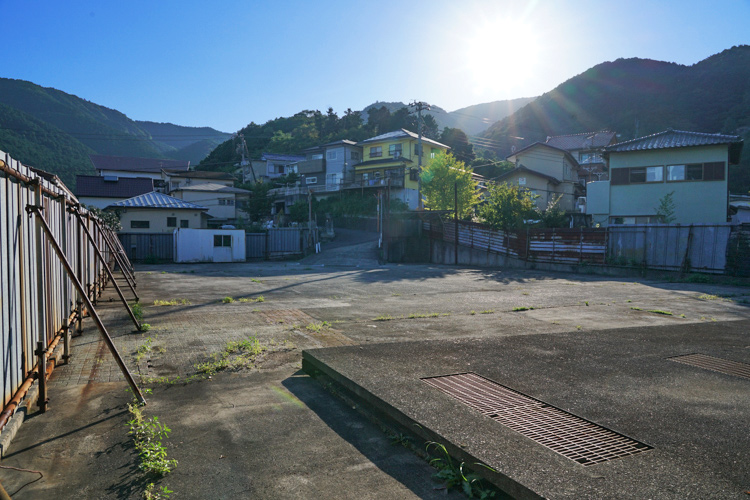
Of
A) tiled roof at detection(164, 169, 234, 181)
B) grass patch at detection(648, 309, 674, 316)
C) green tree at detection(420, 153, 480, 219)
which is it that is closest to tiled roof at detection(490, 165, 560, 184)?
green tree at detection(420, 153, 480, 219)

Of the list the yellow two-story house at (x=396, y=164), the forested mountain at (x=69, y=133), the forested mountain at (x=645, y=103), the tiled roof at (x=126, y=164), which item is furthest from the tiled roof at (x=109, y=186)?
the forested mountain at (x=645, y=103)

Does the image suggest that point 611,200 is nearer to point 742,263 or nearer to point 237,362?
point 742,263

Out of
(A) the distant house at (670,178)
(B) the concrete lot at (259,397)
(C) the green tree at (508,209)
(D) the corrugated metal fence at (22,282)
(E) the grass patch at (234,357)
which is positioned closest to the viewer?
(B) the concrete lot at (259,397)

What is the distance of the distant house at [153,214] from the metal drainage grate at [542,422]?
31613 millimetres

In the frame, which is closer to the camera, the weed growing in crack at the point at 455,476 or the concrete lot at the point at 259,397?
the weed growing in crack at the point at 455,476

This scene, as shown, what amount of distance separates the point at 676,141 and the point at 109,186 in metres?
46.4

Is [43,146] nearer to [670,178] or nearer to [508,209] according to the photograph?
[508,209]

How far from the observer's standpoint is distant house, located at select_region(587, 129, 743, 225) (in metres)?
23.6

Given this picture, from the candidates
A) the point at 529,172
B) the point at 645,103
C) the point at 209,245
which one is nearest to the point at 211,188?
the point at 209,245

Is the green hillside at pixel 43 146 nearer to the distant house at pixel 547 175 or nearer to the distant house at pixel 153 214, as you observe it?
the distant house at pixel 153 214

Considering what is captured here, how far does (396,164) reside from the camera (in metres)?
49.0

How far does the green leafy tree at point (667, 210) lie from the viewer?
23922 millimetres

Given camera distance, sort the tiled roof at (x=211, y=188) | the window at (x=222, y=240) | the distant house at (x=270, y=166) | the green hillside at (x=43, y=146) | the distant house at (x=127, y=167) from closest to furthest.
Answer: the window at (x=222, y=240) < the tiled roof at (x=211, y=188) < the green hillside at (x=43, y=146) < the distant house at (x=127, y=167) < the distant house at (x=270, y=166)

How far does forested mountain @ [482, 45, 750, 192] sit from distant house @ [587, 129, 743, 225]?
26.8m
